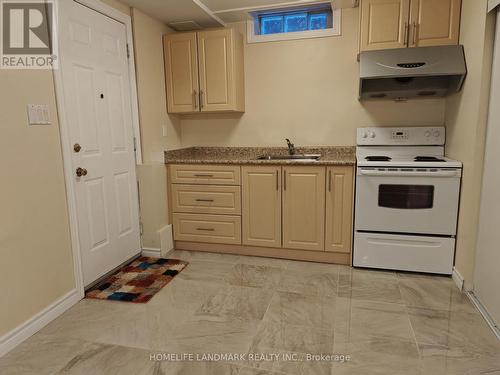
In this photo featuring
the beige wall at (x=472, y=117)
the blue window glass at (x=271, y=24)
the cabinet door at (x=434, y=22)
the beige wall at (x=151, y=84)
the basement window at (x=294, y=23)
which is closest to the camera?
the beige wall at (x=472, y=117)

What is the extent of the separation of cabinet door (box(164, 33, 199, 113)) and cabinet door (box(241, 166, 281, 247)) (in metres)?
0.97

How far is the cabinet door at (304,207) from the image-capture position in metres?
2.95

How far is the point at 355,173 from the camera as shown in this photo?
9.22ft

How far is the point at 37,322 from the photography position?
81.5 inches

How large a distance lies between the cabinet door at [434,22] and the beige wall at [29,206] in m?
2.70

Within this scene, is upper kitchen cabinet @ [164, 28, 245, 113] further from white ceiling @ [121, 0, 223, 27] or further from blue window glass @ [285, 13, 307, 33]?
blue window glass @ [285, 13, 307, 33]

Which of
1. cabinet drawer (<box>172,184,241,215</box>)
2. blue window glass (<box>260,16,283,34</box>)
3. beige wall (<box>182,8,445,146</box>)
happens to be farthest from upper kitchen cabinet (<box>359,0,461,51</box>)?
cabinet drawer (<box>172,184,241,215</box>)

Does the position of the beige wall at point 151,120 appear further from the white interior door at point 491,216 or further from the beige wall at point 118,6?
the white interior door at point 491,216

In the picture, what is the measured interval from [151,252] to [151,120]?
1.24 metres

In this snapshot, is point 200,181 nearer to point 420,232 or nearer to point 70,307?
point 70,307

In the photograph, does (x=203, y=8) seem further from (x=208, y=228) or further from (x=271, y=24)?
(x=208, y=228)

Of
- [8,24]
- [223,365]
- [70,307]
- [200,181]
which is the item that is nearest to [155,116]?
[200,181]

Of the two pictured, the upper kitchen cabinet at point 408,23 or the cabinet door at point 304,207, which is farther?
the cabinet door at point 304,207

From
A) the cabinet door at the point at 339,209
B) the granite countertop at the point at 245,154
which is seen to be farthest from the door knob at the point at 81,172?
the cabinet door at the point at 339,209
